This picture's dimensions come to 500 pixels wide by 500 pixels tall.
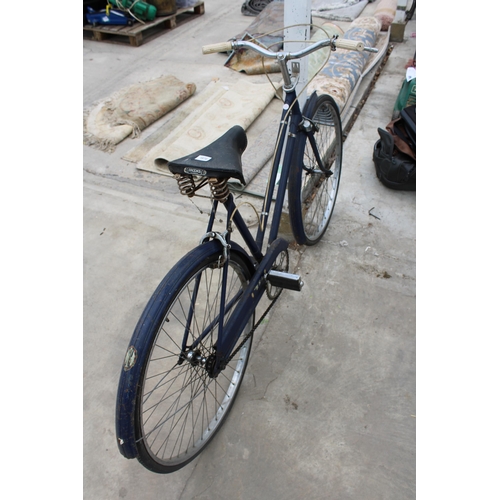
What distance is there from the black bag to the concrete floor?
0.11m

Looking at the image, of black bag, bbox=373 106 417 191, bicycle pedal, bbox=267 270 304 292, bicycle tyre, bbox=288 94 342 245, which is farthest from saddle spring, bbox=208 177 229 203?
black bag, bbox=373 106 417 191

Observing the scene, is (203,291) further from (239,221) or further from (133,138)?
(133,138)

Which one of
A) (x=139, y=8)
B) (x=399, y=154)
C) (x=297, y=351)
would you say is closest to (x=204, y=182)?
(x=297, y=351)

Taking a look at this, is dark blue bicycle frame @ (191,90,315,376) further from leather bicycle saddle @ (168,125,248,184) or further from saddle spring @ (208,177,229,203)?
leather bicycle saddle @ (168,125,248,184)

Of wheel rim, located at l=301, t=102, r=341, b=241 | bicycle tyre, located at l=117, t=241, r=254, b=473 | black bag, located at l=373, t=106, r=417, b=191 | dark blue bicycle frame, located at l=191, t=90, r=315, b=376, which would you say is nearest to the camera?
bicycle tyre, located at l=117, t=241, r=254, b=473

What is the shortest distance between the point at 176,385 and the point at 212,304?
489 millimetres

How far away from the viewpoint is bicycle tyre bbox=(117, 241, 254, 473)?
4.22 ft

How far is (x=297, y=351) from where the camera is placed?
7.02ft

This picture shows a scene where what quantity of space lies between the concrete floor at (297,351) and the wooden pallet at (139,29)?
2769 millimetres

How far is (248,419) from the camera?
190 centimetres

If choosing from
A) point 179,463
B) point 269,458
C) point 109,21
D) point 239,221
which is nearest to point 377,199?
point 239,221

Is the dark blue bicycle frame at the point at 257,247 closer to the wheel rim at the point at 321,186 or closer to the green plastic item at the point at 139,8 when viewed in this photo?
the wheel rim at the point at 321,186

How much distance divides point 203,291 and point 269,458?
40.0 inches

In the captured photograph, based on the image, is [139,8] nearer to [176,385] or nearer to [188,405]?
[176,385]
